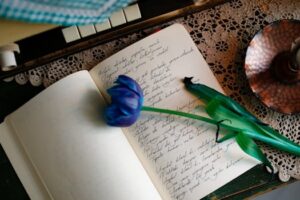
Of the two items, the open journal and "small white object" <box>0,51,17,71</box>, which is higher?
"small white object" <box>0,51,17,71</box>

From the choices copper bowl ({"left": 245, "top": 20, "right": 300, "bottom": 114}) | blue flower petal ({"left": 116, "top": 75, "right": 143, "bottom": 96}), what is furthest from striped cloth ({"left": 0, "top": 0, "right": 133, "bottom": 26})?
copper bowl ({"left": 245, "top": 20, "right": 300, "bottom": 114})

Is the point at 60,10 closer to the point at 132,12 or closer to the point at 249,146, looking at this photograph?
the point at 132,12

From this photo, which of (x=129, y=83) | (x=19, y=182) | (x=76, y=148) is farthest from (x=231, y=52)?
(x=19, y=182)

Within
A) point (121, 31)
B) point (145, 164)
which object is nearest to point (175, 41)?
point (121, 31)

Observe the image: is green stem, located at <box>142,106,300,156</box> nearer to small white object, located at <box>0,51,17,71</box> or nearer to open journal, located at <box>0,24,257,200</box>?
open journal, located at <box>0,24,257,200</box>

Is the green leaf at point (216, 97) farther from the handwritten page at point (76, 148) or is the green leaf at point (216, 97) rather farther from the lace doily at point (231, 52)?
the handwritten page at point (76, 148)

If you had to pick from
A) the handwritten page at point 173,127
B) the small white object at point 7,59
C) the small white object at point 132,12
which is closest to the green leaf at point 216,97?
the handwritten page at point 173,127
